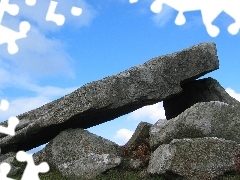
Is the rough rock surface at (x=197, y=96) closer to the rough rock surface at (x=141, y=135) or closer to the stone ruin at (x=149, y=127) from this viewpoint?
the stone ruin at (x=149, y=127)

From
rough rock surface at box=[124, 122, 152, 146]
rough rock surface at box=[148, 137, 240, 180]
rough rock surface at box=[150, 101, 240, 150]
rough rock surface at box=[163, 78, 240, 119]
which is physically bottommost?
rough rock surface at box=[148, 137, 240, 180]

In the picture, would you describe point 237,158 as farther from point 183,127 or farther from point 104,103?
point 104,103

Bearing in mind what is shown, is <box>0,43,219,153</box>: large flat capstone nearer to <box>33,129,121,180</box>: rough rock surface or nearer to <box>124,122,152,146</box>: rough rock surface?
<box>33,129,121,180</box>: rough rock surface

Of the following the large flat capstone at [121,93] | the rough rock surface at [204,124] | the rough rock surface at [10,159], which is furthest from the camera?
the rough rock surface at [10,159]

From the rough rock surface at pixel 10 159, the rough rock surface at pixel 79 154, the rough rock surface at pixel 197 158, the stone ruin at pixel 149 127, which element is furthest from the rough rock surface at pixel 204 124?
the rough rock surface at pixel 10 159

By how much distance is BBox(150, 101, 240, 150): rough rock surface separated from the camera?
23438 mm

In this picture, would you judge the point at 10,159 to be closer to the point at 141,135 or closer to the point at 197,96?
the point at 141,135

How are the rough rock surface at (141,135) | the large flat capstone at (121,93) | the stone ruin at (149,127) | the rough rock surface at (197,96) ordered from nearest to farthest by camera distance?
the stone ruin at (149,127), the large flat capstone at (121,93), the rough rock surface at (141,135), the rough rock surface at (197,96)

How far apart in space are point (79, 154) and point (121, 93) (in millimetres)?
3842

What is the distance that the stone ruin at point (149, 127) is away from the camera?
21.8 meters

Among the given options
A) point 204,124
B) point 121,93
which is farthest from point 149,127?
point 204,124

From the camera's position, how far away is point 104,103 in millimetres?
25812

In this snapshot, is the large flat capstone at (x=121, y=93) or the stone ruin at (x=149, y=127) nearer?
the stone ruin at (x=149, y=127)

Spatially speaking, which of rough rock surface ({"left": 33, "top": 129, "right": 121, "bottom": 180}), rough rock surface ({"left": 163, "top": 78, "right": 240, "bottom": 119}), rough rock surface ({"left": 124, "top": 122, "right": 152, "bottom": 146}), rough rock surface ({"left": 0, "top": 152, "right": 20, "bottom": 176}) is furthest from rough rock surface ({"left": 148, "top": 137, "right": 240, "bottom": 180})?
rough rock surface ({"left": 0, "top": 152, "right": 20, "bottom": 176})
